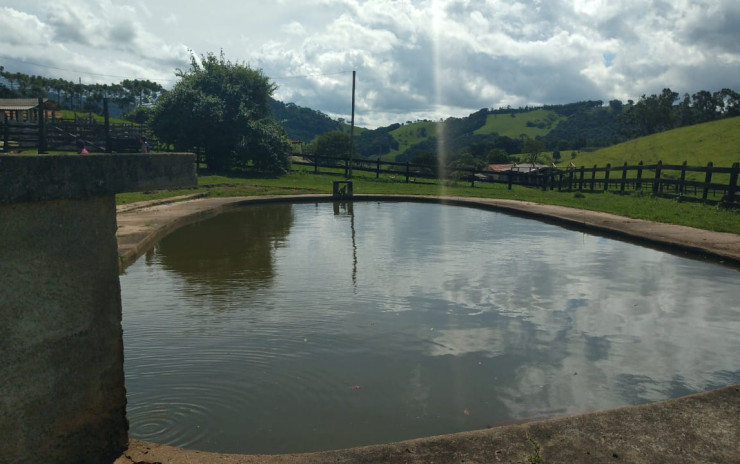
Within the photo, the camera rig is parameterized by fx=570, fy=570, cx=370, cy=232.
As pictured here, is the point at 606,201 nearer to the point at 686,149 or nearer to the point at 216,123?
the point at 216,123

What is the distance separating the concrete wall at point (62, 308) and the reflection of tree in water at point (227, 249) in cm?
479

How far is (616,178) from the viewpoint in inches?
1235

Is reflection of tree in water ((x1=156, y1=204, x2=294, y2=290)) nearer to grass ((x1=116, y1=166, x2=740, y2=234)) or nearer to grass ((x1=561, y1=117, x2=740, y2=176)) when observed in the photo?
grass ((x1=116, y1=166, x2=740, y2=234))

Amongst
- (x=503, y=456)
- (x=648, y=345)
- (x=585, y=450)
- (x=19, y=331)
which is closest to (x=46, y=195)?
(x=19, y=331)

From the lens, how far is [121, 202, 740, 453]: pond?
421cm

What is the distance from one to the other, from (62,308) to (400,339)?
3549 millimetres

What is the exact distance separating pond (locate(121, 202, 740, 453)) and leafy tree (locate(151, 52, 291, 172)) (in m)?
21.9

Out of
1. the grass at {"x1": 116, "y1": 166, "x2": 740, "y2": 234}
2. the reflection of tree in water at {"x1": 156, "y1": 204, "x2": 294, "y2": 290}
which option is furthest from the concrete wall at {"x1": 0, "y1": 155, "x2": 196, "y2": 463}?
the grass at {"x1": 116, "y1": 166, "x2": 740, "y2": 234}

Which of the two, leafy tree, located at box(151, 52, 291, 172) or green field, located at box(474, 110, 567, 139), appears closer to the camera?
leafy tree, located at box(151, 52, 291, 172)

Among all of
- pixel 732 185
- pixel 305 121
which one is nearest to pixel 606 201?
pixel 732 185

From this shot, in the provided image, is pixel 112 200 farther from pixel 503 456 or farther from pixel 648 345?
pixel 648 345

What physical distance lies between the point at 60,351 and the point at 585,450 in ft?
9.24

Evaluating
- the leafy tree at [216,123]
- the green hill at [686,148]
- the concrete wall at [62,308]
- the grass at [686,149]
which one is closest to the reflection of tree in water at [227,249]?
the concrete wall at [62,308]

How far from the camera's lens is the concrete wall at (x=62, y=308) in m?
2.60
